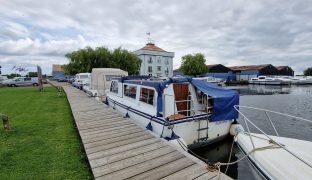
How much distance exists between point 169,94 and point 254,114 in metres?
11.3

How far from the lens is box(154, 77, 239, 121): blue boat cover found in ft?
29.3

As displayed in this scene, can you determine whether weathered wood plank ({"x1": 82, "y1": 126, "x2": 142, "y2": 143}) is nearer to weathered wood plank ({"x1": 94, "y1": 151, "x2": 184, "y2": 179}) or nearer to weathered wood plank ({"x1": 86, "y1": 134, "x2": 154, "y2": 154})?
weathered wood plank ({"x1": 86, "y1": 134, "x2": 154, "y2": 154})

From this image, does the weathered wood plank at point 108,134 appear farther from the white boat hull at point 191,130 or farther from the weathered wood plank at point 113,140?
the white boat hull at point 191,130

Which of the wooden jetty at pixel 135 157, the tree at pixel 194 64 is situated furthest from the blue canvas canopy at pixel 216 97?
the tree at pixel 194 64

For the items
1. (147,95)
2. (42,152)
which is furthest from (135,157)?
(147,95)

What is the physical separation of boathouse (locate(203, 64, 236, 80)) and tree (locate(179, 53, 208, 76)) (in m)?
11.0

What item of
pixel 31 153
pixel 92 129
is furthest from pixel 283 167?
pixel 31 153

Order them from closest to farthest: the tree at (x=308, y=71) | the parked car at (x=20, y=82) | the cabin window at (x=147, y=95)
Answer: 1. the cabin window at (x=147, y=95)
2. the parked car at (x=20, y=82)
3. the tree at (x=308, y=71)

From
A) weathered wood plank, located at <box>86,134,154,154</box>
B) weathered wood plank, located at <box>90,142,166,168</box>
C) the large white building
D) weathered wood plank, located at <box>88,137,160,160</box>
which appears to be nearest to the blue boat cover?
weathered wood plank, located at <box>86,134,154,154</box>

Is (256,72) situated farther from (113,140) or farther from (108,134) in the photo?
(113,140)

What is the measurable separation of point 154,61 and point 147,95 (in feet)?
199

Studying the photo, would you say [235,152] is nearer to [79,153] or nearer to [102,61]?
[79,153]

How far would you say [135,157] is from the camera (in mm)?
6105

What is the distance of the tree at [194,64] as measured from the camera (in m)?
68.7
